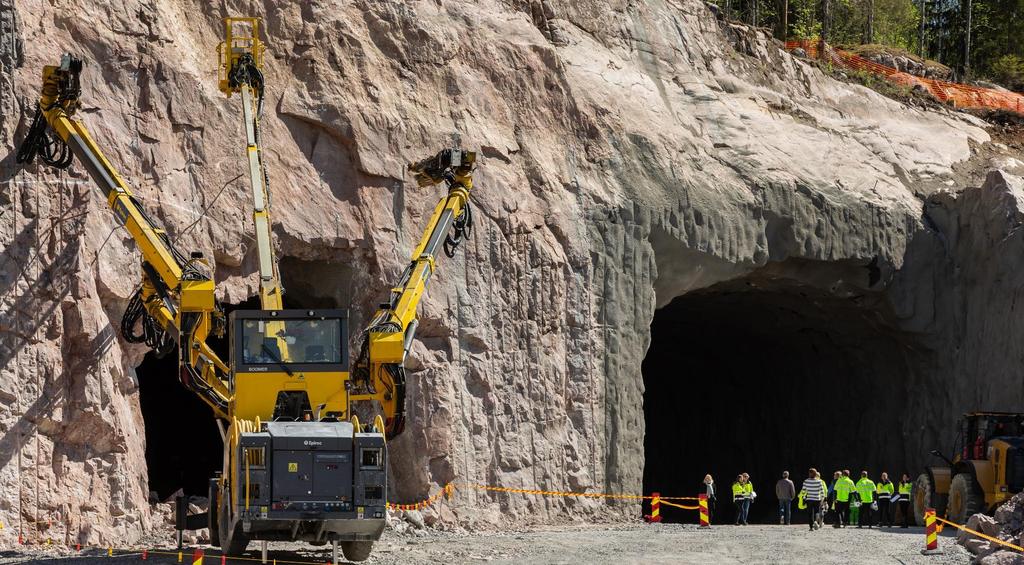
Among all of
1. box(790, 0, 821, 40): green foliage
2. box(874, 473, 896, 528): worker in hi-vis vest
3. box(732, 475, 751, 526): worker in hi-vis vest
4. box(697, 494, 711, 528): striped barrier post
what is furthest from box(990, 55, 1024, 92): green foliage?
box(697, 494, 711, 528): striped barrier post

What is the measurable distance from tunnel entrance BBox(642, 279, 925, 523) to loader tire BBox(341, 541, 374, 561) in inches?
600

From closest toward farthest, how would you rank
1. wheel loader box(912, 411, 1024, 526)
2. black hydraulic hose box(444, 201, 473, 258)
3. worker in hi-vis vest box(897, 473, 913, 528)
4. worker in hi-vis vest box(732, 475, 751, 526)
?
black hydraulic hose box(444, 201, 473, 258)
wheel loader box(912, 411, 1024, 526)
worker in hi-vis vest box(732, 475, 751, 526)
worker in hi-vis vest box(897, 473, 913, 528)

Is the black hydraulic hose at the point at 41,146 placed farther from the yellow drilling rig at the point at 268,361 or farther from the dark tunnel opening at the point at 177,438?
the dark tunnel opening at the point at 177,438

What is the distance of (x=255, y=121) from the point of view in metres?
23.3

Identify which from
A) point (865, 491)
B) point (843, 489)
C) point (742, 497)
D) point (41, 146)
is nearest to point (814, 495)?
point (742, 497)

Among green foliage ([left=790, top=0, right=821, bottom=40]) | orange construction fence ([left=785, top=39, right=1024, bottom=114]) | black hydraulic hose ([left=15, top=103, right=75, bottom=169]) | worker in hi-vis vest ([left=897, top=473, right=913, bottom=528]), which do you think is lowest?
worker in hi-vis vest ([left=897, top=473, right=913, bottom=528])

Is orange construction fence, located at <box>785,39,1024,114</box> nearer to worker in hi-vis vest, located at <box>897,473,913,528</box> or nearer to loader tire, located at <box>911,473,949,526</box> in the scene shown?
worker in hi-vis vest, located at <box>897,473,913,528</box>

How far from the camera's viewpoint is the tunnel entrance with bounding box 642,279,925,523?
36.3 meters

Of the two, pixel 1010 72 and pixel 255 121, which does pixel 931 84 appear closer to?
pixel 1010 72

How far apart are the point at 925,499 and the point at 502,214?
10.6m

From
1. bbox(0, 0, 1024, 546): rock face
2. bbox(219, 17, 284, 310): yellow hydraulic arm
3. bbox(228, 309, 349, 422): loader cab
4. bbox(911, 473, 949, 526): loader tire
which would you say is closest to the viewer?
bbox(228, 309, 349, 422): loader cab

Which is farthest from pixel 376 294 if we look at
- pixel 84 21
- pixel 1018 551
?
pixel 1018 551

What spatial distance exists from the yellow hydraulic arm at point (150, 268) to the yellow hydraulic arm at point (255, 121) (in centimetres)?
89

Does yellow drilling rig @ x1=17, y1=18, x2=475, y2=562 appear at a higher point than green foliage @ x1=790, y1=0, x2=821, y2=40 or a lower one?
lower
